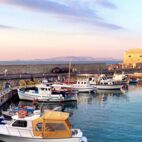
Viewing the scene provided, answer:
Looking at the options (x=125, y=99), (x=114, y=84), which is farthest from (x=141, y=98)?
(x=114, y=84)

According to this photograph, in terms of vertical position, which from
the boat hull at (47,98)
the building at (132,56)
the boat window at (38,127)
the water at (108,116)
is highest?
the building at (132,56)

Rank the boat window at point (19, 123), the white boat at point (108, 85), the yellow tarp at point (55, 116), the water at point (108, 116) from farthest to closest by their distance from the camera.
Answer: the white boat at point (108, 85), the water at point (108, 116), the boat window at point (19, 123), the yellow tarp at point (55, 116)

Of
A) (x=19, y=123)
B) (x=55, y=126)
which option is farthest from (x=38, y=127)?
(x=19, y=123)

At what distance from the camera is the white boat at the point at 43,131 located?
30625mm

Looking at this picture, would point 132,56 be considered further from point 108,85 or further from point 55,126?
point 55,126

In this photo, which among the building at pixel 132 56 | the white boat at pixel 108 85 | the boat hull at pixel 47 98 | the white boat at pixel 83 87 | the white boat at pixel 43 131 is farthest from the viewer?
the building at pixel 132 56

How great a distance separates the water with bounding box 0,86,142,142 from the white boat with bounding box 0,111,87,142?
21.3ft

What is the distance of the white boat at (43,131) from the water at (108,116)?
21.3 feet

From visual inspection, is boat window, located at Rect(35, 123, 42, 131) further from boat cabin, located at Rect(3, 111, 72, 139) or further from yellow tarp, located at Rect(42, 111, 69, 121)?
yellow tarp, located at Rect(42, 111, 69, 121)

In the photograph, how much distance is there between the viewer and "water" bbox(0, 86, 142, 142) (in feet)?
127

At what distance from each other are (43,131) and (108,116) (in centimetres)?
2073

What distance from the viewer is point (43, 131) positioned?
30750mm

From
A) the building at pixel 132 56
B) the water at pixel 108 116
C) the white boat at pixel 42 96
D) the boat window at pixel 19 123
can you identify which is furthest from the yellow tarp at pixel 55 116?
the building at pixel 132 56

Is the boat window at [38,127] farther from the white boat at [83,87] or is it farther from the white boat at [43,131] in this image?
the white boat at [83,87]
